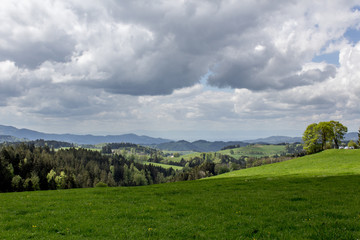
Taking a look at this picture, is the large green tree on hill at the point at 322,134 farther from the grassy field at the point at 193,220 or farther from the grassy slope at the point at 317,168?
the grassy field at the point at 193,220

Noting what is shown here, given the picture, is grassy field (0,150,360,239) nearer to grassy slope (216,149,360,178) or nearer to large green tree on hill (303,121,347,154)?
grassy slope (216,149,360,178)

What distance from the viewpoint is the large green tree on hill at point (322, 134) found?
337 ft

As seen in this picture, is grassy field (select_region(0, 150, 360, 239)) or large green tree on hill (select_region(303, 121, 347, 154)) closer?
grassy field (select_region(0, 150, 360, 239))

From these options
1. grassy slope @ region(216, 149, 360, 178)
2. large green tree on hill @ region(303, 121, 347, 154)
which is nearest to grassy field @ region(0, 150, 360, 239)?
grassy slope @ region(216, 149, 360, 178)

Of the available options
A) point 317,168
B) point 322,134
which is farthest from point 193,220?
point 322,134

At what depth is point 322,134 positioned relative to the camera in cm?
10431

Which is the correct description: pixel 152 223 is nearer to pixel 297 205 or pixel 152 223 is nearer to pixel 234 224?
pixel 234 224

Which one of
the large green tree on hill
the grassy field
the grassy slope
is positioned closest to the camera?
the grassy field

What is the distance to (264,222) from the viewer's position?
14.7 meters

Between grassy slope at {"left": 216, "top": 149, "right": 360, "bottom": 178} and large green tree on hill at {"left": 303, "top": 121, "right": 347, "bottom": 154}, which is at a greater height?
large green tree on hill at {"left": 303, "top": 121, "right": 347, "bottom": 154}

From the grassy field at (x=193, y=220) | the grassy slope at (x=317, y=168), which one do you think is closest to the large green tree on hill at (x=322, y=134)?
the grassy slope at (x=317, y=168)

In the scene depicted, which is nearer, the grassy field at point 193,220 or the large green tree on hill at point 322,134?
the grassy field at point 193,220

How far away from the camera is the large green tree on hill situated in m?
103

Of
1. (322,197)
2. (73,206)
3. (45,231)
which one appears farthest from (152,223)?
(322,197)
